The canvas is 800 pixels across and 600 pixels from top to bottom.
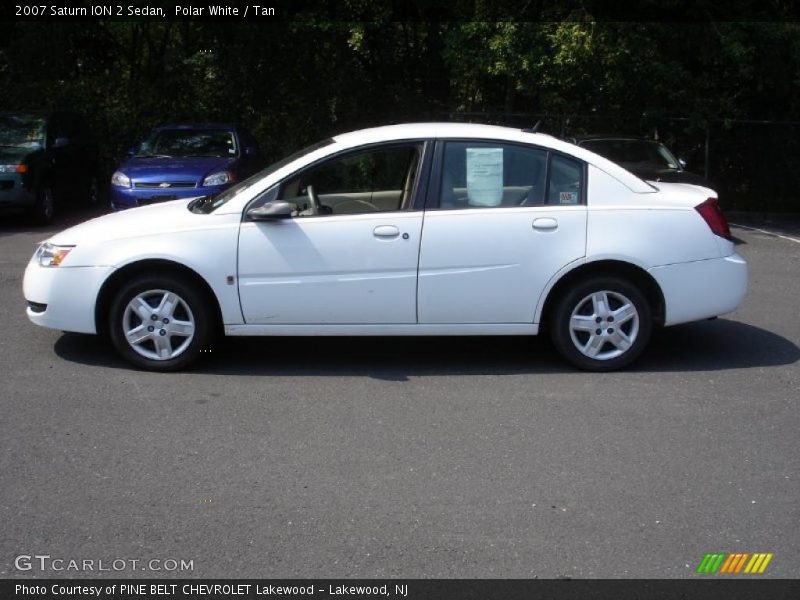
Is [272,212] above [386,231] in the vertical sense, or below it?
above

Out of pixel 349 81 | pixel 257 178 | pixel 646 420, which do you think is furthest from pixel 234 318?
pixel 349 81

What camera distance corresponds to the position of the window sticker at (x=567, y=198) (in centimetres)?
680

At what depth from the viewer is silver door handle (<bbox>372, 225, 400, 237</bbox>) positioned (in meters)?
6.61

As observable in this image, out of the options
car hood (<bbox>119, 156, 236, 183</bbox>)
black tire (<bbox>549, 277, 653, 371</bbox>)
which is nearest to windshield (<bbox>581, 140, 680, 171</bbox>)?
car hood (<bbox>119, 156, 236, 183</bbox>)

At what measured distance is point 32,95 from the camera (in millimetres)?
18672

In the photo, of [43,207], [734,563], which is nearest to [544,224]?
[734,563]

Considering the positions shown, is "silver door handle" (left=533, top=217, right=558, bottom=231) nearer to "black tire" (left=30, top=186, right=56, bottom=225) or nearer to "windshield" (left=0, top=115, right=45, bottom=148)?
"black tire" (left=30, top=186, right=56, bottom=225)

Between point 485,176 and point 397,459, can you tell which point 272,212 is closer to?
point 485,176

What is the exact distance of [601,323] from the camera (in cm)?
678

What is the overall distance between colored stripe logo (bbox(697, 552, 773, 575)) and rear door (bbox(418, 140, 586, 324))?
280cm

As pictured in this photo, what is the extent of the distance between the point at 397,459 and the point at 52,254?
9.93 feet

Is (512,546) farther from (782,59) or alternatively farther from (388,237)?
(782,59)
